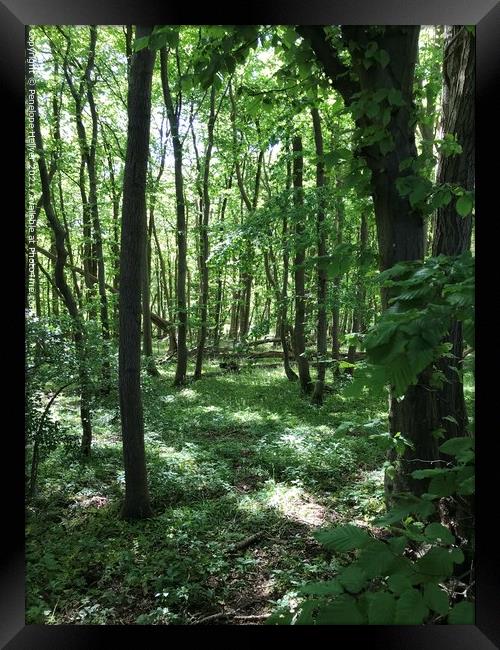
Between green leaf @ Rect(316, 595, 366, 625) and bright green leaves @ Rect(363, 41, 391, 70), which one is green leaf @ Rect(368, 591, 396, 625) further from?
bright green leaves @ Rect(363, 41, 391, 70)

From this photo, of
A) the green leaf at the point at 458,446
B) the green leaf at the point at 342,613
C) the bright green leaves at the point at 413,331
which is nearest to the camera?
the bright green leaves at the point at 413,331

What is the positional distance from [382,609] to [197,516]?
9.87ft

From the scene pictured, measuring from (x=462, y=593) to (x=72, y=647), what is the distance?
55.4 inches

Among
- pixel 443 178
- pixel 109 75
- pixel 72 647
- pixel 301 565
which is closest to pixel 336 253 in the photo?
Result: pixel 443 178

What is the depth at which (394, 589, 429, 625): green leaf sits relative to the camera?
1.01 m

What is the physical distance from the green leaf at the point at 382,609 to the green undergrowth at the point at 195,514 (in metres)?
0.78

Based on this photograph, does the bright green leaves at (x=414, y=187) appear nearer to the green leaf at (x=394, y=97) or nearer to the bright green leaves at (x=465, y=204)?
the bright green leaves at (x=465, y=204)

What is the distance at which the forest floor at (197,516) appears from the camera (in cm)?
266

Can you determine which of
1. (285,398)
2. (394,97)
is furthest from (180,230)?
(394,97)

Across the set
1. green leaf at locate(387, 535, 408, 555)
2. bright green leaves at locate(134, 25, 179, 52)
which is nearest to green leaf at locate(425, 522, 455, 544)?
green leaf at locate(387, 535, 408, 555)

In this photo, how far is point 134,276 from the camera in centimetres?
354

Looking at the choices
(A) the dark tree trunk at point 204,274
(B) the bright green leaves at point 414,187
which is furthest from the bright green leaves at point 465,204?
(A) the dark tree trunk at point 204,274

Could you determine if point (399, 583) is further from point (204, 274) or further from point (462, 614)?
point (204, 274)
